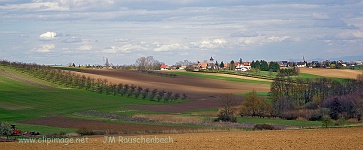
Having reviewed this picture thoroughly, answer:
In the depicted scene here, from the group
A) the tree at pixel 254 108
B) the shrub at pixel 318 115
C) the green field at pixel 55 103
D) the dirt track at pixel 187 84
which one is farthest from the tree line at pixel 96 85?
the shrub at pixel 318 115

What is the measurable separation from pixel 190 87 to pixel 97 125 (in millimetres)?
61702

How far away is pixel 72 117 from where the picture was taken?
70500 mm

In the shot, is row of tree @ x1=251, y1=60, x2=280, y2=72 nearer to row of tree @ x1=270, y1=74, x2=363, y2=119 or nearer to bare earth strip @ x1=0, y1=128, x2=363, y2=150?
row of tree @ x1=270, y1=74, x2=363, y2=119

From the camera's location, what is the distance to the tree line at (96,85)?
4018 inches

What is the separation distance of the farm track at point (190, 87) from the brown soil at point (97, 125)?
64.0 feet

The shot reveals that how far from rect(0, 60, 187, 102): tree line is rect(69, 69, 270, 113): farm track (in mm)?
3581

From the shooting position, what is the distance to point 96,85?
109938mm

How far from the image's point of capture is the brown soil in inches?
2130

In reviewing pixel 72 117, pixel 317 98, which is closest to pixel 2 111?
pixel 72 117

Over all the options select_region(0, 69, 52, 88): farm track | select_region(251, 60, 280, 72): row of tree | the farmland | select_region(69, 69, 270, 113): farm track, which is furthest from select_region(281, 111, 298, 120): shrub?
select_region(251, 60, 280, 72): row of tree

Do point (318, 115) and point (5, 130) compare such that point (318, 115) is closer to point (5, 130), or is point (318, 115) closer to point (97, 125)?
point (97, 125)

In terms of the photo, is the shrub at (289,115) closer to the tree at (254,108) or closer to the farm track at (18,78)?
the tree at (254,108)

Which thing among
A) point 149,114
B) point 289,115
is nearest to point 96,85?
point 149,114

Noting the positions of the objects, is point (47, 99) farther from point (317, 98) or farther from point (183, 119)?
point (317, 98)
